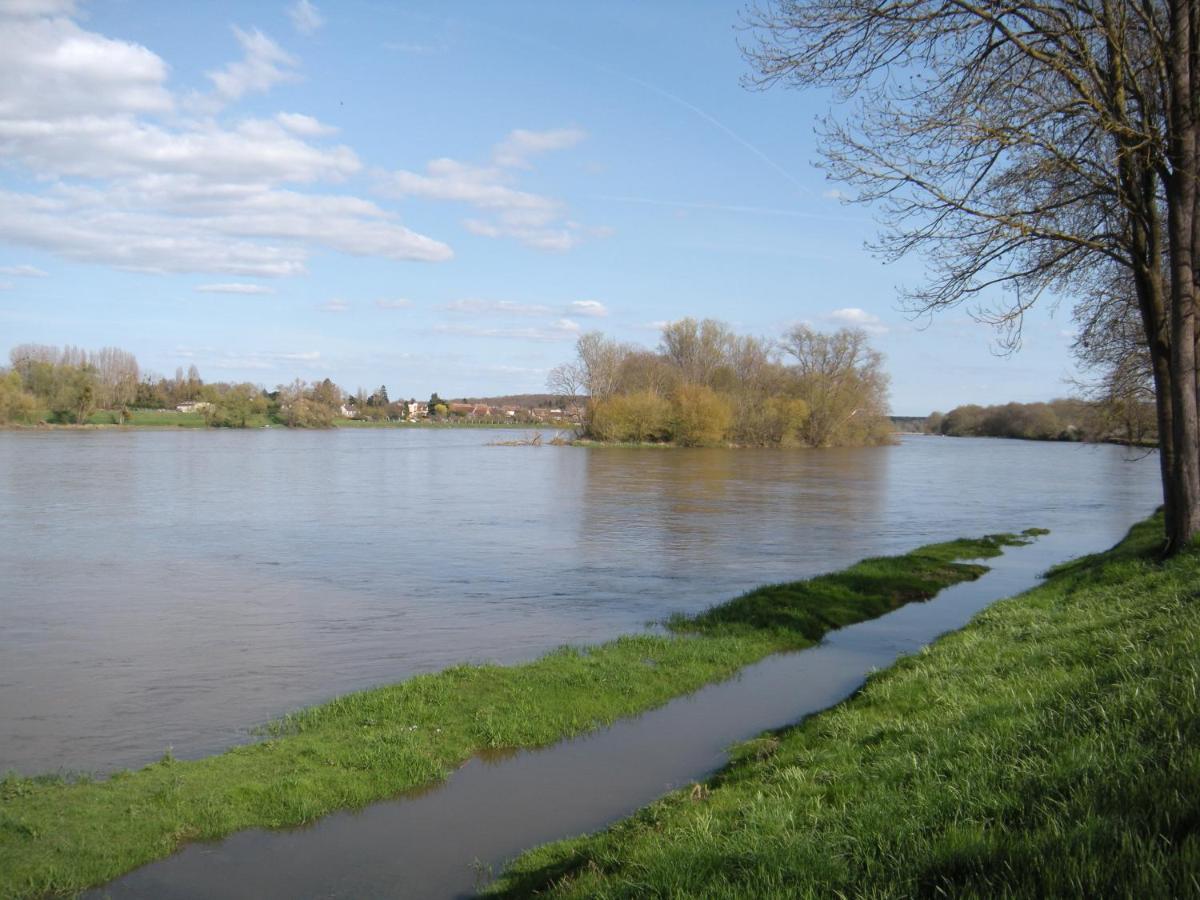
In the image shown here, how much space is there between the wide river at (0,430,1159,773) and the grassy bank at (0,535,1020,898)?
1095 mm

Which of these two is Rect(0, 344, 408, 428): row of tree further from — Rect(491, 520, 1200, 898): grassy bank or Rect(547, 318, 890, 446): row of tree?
Rect(491, 520, 1200, 898): grassy bank

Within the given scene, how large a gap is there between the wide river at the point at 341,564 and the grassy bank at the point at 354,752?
110 centimetres

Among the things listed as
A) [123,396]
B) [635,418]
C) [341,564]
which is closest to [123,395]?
[123,396]

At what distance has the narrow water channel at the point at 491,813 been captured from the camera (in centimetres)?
683

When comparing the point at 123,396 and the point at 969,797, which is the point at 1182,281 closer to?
the point at 969,797

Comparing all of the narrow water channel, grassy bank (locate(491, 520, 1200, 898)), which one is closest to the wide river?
the narrow water channel

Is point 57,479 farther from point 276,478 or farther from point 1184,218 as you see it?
point 1184,218

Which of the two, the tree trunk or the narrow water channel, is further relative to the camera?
the tree trunk

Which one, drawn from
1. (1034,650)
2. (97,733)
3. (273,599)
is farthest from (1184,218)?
(273,599)

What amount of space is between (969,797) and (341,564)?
763 inches

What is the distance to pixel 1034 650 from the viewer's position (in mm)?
8672

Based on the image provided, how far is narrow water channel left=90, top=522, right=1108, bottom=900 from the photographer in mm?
6831

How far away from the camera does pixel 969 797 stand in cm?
480

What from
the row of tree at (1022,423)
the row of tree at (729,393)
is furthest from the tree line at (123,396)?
the row of tree at (1022,423)
